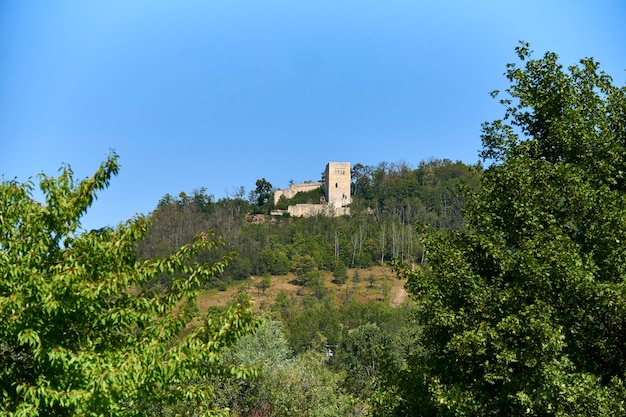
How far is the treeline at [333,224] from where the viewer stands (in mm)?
131875

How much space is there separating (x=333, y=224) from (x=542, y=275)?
5318 inches

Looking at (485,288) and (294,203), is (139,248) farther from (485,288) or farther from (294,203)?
(485,288)

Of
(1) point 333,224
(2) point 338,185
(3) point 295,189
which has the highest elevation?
(3) point 295,189

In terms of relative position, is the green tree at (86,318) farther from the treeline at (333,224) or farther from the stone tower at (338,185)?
the stone tower at (338,185)

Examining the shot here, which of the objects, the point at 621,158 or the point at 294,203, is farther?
the point at 294,203

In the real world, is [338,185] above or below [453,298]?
above

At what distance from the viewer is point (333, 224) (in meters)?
146

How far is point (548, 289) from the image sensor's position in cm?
1128

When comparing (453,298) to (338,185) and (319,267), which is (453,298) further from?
(338,185)

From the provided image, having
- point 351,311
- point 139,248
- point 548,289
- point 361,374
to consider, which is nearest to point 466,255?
point 548,289

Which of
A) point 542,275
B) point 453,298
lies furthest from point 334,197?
point 542,275

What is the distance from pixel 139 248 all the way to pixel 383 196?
65.4m

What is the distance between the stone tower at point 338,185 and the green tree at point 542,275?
142m

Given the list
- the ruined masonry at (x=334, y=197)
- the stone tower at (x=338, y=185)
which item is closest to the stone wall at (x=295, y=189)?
the ruined masonry at (x=334, y=197)
